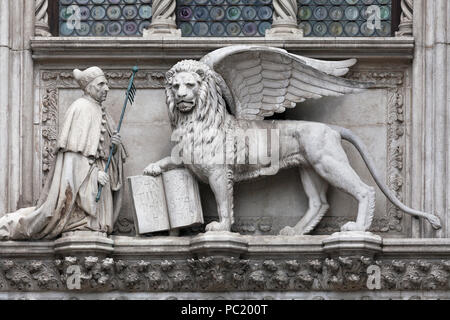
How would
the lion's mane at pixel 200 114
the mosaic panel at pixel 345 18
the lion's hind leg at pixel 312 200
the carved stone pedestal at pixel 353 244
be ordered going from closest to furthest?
1. the carved stone pedestal at pixel 353 244
2. the lion's mane at pixel 200 114
3. the lion's hind leg at pixel 312 200
4. the mosaic panel at pixel 345 18

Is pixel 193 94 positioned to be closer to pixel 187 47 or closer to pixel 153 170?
pixel 187 47

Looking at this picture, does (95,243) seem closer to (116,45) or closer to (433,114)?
(116,45)

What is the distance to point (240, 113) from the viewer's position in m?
22.1

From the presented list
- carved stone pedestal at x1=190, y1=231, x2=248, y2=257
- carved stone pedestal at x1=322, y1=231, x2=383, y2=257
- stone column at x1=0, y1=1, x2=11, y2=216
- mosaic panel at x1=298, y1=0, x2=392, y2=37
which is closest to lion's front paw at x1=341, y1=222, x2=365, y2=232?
carved stone pedestal at x1=322, y1=231, x2=383, y2=257

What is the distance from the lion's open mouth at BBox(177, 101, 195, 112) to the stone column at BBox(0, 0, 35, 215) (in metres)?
1.70

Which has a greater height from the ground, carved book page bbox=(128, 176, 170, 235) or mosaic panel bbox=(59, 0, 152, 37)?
mosaic panel bbox=(59, 0, 152, 37)

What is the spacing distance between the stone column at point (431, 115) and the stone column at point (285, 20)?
50.1 inches

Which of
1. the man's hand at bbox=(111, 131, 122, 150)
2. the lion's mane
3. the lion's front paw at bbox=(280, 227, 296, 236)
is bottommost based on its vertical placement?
the lion's front paw at bbox=(280, 227, 296, 236)

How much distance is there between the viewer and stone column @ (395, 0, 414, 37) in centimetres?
2247

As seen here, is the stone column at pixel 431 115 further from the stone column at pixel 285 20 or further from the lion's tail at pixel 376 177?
the stone column at pixel 285 20

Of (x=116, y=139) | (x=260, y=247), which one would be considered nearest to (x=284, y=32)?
(x=116, y=139)

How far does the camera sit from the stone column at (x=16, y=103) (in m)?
22.2

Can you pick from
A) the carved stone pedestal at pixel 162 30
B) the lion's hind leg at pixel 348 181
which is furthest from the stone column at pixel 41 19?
the lion's hind leg at pixel 348 181

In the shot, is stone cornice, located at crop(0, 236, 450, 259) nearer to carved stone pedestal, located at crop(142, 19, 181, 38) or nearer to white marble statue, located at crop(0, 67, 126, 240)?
white marble statue, located at crop(0, 67, 126, 240)
